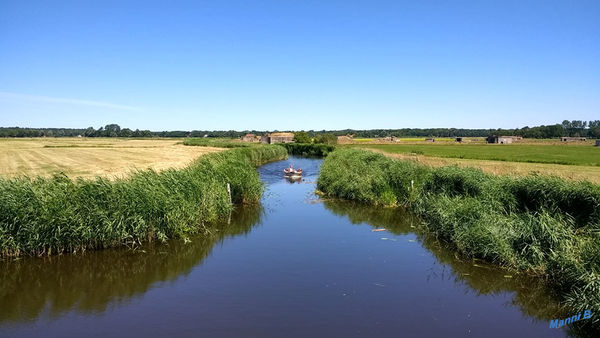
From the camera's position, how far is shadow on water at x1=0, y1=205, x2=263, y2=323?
10359 mm

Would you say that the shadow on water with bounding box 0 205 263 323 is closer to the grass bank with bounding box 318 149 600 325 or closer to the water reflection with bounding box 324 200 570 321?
the water reflection with bounding box 324 200 570 321

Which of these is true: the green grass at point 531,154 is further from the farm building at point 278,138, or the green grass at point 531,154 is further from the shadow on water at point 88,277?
the farm building at point 278,138

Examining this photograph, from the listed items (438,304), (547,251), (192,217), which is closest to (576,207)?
(547,251)

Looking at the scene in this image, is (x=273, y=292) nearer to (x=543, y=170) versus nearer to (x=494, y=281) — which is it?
(x=494, y=281)

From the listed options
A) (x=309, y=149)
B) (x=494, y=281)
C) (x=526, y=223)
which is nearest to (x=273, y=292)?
(x=494, y=281)

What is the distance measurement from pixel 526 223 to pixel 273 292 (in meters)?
8.88

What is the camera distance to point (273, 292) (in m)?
11.3

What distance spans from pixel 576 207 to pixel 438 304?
6.98 metres

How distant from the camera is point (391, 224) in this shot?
66.2ft


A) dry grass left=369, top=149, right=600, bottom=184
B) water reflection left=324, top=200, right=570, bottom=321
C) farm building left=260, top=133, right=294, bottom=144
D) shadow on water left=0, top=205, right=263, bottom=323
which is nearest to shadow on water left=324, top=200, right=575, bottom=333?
water reflection left=324, top=200, right=570, bottom=321

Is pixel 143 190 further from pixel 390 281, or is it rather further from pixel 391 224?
pixel 391 224

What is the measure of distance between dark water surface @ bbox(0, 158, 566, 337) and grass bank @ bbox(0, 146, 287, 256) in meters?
0.56

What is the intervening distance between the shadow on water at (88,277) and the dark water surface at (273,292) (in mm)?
34

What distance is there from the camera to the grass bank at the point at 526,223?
10344 mm
